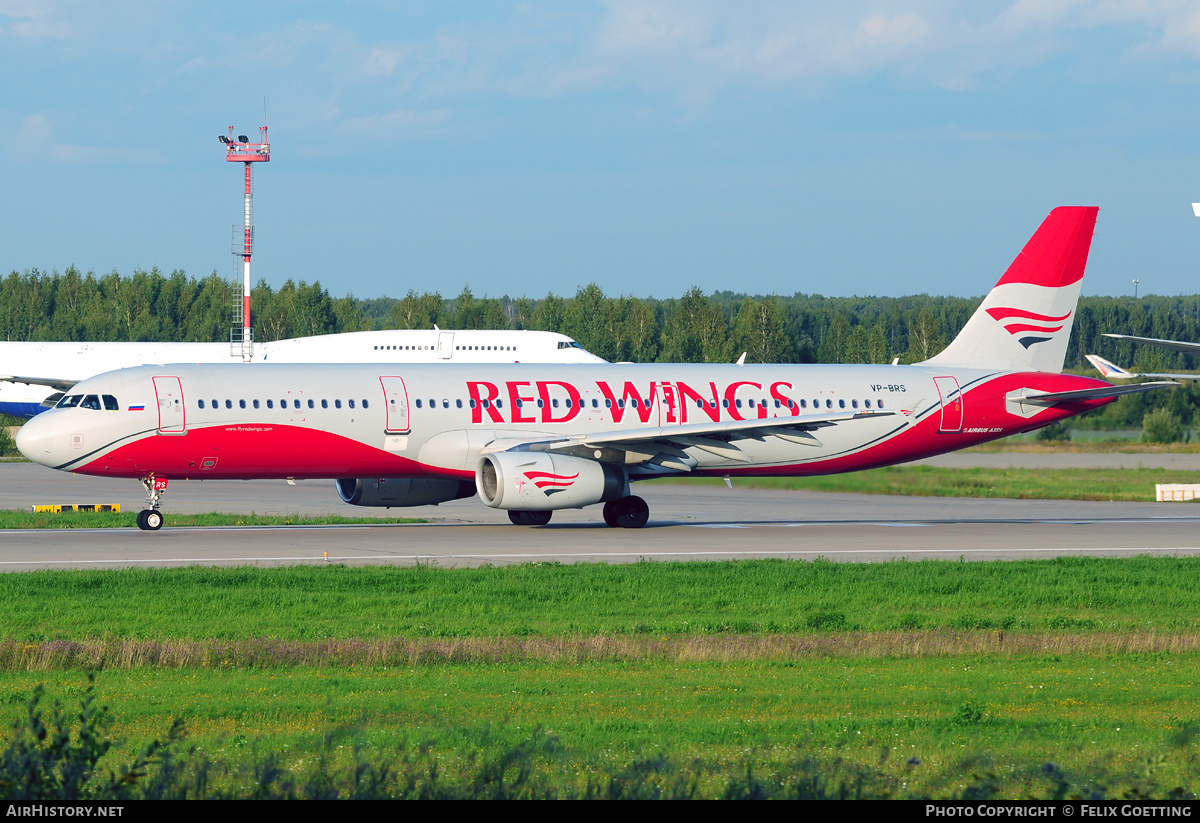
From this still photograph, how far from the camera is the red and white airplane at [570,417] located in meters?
32.8

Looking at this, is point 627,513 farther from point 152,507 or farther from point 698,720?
point 698,720

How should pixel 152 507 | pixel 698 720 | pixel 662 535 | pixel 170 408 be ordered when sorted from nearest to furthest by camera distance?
pixel 698 720 < pixel 170 408 < pixel 152 507 < pixel 662 535

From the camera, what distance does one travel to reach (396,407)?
1345 inches

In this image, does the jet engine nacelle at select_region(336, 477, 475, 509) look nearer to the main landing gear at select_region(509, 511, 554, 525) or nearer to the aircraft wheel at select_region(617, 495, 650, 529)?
the main landing gear at select_region(509, 511, 554, 525)

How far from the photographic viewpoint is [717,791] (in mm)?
9164

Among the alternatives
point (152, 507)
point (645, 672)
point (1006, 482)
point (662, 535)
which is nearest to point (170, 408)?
point (152, 507)

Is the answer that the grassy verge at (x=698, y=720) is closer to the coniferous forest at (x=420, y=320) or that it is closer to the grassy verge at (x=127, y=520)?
the grassy verge at (x=127, y=520)

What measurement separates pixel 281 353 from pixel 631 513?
59.6 meters

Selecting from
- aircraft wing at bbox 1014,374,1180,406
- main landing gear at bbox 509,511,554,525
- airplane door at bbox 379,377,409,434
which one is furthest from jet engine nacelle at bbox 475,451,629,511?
aircraft wing at bbox 1014,374,1180,406

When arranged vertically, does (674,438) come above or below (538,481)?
above

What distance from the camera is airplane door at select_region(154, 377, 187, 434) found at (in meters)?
32.5

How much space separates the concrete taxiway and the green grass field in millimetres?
3502

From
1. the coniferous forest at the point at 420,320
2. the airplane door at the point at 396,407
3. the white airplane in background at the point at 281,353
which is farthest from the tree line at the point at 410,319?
the airplane door at the point at 396,407
